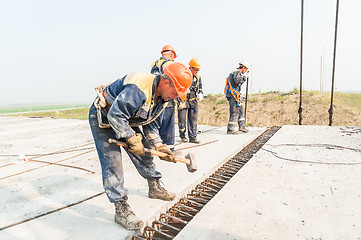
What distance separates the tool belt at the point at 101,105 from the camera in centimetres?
171

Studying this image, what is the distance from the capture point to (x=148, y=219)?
179cm

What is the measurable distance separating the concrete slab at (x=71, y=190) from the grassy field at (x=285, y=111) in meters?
6.10

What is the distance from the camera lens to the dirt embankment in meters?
9.23

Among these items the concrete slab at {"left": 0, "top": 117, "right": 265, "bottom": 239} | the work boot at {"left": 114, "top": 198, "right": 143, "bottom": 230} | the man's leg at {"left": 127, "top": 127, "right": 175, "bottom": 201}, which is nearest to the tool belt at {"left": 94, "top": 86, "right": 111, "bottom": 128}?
the man's leg at {"left": 127, "top": 127, "right": 175, "bottom": 201}

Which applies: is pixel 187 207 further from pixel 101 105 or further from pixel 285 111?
pixel 285 111

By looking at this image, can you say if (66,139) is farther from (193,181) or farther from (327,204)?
(327,204)

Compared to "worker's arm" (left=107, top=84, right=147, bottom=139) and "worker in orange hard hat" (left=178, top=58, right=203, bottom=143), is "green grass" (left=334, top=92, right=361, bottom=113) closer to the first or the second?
"worker in orange hard hat" (left=178, top=58, right=203, bottom=143)

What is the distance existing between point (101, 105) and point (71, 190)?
48.5 inches

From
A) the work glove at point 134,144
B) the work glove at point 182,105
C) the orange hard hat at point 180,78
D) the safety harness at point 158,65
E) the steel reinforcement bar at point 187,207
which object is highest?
the safety harness at point 158,65

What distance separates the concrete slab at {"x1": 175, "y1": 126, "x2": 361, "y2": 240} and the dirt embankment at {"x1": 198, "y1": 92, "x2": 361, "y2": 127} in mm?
6029

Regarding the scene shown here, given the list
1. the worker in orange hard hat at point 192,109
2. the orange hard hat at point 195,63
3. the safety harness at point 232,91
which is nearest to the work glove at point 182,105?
the worker in orange hard hat at point 192,109

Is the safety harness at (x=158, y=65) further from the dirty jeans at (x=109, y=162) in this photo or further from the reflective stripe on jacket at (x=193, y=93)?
the dirty jeans at (x=109, y=162)

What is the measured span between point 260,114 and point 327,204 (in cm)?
950

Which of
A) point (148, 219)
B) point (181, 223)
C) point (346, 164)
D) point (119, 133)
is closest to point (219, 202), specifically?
point (181, 223)
